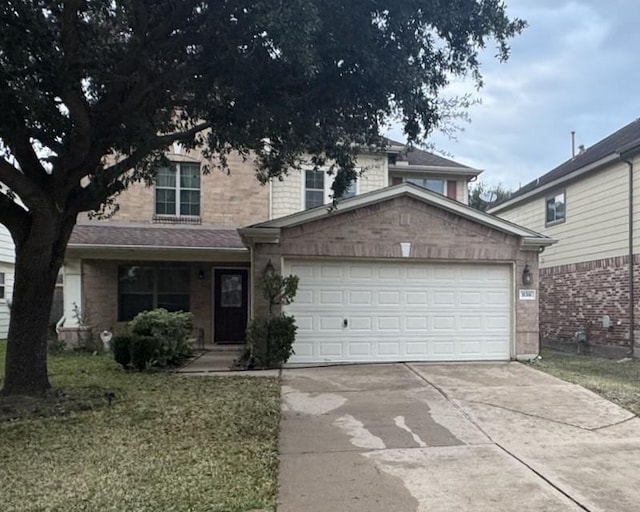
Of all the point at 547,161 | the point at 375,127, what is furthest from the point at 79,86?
the point at 547,161

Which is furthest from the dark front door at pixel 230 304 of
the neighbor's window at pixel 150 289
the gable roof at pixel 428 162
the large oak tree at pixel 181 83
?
the large oak tree at pixel 181 83

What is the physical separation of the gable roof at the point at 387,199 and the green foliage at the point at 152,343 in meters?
2.48

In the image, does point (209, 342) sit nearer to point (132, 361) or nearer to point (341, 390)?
point (132, 361)

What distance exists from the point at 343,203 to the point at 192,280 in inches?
230

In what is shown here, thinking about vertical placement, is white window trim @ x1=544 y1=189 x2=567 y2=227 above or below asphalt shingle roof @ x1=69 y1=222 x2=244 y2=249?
above

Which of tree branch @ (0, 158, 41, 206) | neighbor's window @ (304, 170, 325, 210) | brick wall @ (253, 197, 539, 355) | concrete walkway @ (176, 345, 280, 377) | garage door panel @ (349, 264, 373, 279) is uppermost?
neighbor's window @ (304, 170, 325, 210)

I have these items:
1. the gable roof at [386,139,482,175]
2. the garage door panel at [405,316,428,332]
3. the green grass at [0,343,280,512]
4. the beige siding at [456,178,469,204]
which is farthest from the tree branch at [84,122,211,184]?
the beige siding at [456,178,469,204]

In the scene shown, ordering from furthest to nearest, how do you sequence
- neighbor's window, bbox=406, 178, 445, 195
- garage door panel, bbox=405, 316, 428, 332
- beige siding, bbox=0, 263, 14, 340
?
beige siding, bbox=0, 263, 14, 340 < neighbor's window, bbox=406, 178, 445, 195 < garage door panel, bbox=405, 316, 428, 332

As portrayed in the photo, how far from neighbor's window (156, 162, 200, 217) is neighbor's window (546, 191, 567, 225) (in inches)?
429

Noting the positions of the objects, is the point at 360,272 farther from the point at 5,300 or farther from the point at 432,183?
the point at 5,300

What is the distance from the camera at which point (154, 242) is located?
13.2 m

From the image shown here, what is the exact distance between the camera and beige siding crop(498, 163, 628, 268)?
1328 centimetres

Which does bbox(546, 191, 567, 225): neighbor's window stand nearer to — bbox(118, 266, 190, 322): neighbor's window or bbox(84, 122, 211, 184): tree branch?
bbox(118, 266, 190, 322): neighbor's window

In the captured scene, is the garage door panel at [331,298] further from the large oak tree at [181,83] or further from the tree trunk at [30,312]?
the tree trunk at [30,312]
